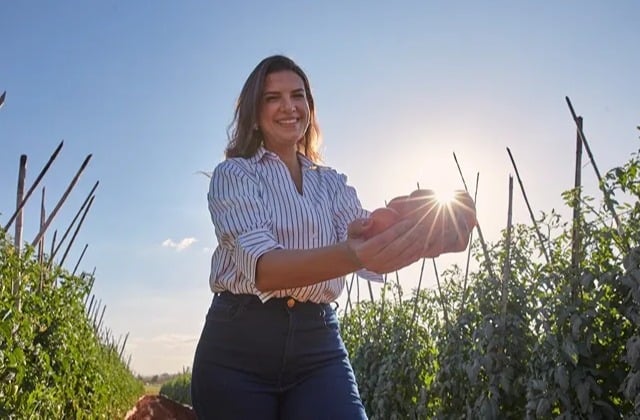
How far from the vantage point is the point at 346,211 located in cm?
173

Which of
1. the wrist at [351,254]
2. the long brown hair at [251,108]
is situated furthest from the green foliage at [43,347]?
the wrist at [351,254]

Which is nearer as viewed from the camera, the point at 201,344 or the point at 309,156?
the point at 201,344

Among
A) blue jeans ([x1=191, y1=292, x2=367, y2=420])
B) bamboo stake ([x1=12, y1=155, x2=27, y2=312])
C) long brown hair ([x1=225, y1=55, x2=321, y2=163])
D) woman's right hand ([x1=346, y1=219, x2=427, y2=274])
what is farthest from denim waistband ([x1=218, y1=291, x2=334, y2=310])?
bamboo stake ([x1=12, y1=155, x2=27, y2=312])

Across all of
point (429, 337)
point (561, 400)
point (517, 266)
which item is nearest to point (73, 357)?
point (429, 337)

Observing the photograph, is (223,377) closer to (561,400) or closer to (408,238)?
(408,238)

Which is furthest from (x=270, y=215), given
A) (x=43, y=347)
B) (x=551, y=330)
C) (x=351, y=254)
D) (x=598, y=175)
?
(x=43, y=347)

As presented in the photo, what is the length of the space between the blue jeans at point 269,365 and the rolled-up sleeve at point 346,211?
0.18 metres

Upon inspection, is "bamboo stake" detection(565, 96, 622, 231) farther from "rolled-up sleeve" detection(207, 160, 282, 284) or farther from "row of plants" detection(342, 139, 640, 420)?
"rolled-up sleeve" detection(207, 160, 282, 284)

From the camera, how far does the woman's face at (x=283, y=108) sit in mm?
1714

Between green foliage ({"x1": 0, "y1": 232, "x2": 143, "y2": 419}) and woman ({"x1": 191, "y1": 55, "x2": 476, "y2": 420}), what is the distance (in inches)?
81.8

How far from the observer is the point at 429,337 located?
631 cm

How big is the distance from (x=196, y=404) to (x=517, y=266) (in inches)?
119

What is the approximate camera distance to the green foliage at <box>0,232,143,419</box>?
13.5ft

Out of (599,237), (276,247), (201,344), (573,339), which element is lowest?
(201,344)
